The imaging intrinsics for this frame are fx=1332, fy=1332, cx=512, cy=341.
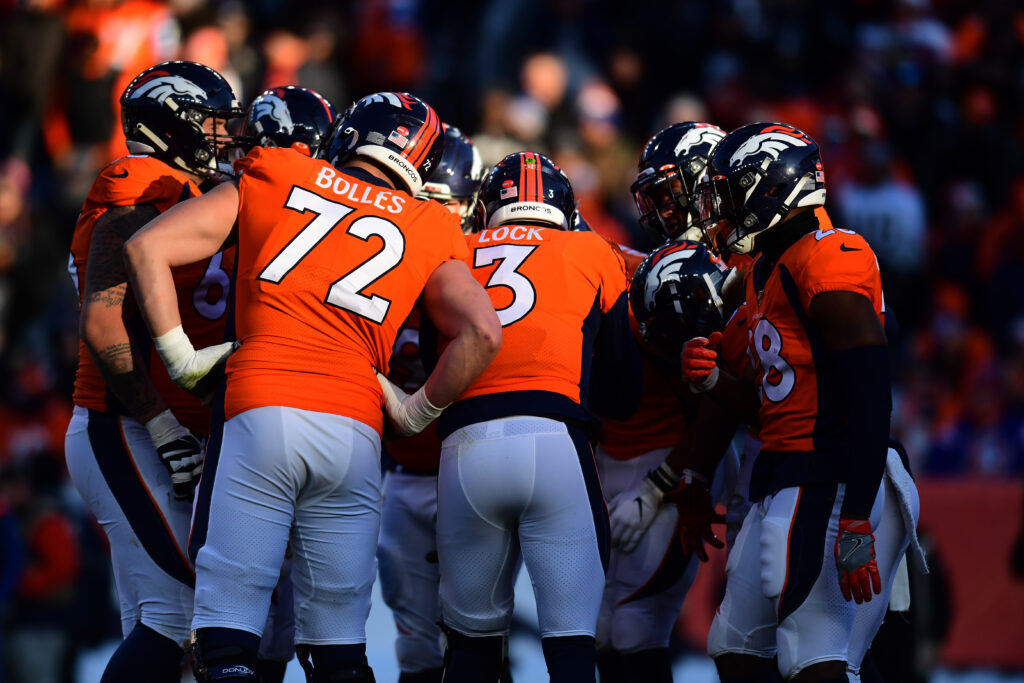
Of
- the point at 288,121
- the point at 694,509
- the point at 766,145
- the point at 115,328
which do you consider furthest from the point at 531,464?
the point at 288,121

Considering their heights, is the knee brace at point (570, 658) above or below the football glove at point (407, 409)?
below

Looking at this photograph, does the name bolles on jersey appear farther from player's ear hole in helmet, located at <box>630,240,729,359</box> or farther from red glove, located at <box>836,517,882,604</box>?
red glove, located at <box>836,517,882,604</box>

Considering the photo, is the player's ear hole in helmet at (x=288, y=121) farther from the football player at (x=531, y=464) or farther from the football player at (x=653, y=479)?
the football player at (x=653, y=479)

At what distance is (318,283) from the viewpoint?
4809mm

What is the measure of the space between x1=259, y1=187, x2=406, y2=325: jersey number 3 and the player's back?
1.82 ft

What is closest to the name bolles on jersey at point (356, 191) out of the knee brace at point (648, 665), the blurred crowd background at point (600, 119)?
the knee brace at point (648, 665)

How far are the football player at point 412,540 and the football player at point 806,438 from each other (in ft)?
5.08

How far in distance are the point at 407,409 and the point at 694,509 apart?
5.04ft

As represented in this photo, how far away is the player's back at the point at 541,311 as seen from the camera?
205 inches

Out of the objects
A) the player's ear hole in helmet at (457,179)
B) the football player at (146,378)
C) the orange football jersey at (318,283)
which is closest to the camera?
the orange football jersey at (318,283)

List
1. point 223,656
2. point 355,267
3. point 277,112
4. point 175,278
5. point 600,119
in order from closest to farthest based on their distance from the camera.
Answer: point 223,656, point 355,267, point 175,278, point 277,112, point 600,119

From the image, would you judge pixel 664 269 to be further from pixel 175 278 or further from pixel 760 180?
pixel 175 278

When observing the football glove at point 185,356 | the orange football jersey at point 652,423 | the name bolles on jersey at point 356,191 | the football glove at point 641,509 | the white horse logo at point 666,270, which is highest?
the name bolles on jersey at point 356,191

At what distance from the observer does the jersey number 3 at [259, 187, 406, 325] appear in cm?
481
